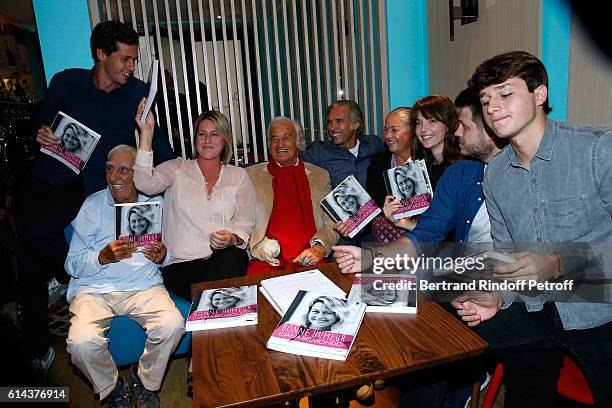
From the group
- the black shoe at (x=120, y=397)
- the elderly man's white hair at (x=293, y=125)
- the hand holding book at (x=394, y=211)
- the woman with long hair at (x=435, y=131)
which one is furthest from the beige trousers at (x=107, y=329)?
the woman with long hair at (x=435, y=131)

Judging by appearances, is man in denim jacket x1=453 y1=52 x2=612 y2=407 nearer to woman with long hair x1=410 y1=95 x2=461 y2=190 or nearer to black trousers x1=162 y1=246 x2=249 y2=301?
woman with long hair x1=410 y1=95 x2=461 y2=190

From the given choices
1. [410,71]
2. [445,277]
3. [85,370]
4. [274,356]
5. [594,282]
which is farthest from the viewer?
[410,71]

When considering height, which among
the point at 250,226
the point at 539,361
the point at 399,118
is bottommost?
the point at 539,361

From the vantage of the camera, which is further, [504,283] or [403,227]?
[403,227]

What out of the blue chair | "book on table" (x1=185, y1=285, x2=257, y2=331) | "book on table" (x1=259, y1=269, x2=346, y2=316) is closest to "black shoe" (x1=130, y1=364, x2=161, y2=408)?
the blue chair

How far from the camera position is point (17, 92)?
21.6 ft

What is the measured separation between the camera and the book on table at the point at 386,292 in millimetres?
1430

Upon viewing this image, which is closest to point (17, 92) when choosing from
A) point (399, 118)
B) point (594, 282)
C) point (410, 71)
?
point (410, 71)

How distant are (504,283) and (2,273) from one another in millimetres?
1468

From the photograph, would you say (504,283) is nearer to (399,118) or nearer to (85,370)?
(399,118)

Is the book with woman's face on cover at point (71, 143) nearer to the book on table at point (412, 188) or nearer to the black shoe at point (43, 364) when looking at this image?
the black shoe at point (43, 364)

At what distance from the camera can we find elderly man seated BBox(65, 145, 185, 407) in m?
2.03

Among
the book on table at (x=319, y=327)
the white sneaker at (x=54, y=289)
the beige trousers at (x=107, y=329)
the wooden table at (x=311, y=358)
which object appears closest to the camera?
the wooden table at (x=311, y=358)

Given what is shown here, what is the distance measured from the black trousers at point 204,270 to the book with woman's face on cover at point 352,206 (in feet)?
1.92
